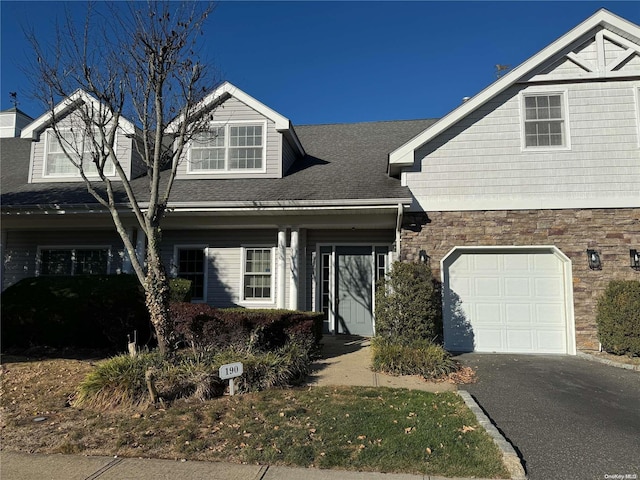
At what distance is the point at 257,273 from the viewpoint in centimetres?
1157

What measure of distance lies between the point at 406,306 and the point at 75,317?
680 centimetres

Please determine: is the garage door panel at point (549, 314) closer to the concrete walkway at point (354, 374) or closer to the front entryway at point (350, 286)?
the front entryway at point (350, 286)

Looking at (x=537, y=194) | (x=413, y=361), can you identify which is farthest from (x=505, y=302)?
(x=413, y=361)

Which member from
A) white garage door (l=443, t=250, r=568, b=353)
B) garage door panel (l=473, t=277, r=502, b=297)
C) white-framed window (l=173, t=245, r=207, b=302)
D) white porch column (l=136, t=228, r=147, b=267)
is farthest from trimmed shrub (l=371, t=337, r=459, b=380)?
white porch column (l=136, t=228, r=147, b=267)

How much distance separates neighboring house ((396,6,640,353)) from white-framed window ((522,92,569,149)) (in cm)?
2

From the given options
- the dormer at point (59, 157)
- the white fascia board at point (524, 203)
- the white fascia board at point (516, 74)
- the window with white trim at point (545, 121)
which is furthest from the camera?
the dormer at point (59, 157)

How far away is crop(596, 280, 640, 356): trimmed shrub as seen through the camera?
8375 mm

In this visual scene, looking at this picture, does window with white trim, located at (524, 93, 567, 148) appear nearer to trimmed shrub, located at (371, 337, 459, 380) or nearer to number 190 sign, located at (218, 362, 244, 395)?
trimmed shrub, located at (371, 337, 459, 380)

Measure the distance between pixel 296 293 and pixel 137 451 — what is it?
6566 millimetres

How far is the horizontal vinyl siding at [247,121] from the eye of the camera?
466 inches

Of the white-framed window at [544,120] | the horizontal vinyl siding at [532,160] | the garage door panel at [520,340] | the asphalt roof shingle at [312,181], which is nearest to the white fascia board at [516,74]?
the horizontal vinyl siding at [532,160]

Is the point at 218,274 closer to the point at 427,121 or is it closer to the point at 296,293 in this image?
the point at 296,293

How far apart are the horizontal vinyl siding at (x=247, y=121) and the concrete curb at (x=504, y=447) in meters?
8.18

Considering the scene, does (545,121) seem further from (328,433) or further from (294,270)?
(328,433)
